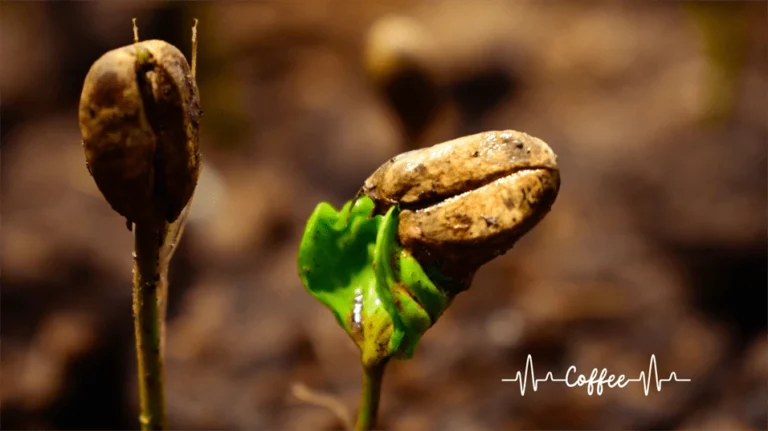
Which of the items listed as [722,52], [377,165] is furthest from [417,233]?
[722,52]

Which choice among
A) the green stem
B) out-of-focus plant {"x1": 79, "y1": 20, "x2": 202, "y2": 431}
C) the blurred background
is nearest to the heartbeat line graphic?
the blurred background

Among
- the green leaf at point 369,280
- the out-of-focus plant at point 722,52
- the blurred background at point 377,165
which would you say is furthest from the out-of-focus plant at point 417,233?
the out-of-focus plant at point 722,52

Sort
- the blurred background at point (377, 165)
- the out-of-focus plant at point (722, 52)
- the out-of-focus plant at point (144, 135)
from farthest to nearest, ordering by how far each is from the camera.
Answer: the out-of-focus plant at point (722, 52) < the blurred background at point (377, 165) < the out-of-focus plant at point (144, 135)

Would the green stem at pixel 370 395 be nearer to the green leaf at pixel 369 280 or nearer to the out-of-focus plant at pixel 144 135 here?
the green leaf at pixel 369 280

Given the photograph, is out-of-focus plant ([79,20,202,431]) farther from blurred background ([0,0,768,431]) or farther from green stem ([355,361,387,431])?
blurred background ([0,0,768,431])

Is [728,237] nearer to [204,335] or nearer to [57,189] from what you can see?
[204,335]

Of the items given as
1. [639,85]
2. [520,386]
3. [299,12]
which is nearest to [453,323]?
[520,386]
